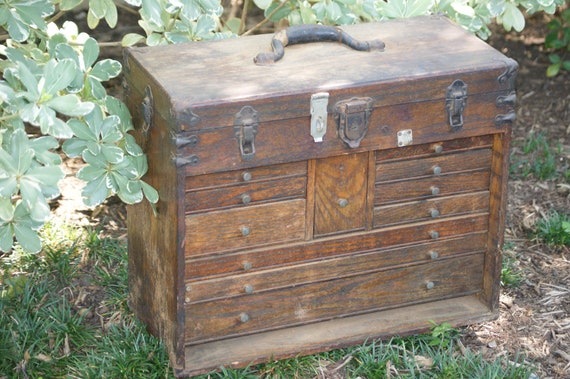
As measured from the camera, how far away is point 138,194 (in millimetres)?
3697

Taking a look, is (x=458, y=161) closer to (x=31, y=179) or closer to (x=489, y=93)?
(x=489, y=93)

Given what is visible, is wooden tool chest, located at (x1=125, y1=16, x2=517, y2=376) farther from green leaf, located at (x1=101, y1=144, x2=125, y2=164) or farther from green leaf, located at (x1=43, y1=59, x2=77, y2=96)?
green leaf, located at (x1=43, y1=59, x2=77, y2=96)

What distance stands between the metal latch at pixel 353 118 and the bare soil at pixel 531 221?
0.99 meters

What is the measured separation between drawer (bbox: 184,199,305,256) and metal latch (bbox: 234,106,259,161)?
23 cm

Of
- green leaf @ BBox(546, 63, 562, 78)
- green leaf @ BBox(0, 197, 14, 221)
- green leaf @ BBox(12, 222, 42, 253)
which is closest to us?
green leaf @ BBox(0, 197, 14, 221)

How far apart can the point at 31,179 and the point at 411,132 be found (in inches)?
54.2

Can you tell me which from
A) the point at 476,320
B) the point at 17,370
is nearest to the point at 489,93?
the point at 476,320

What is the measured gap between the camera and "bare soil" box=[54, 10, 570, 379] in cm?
422

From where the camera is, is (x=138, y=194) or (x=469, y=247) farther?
(x=469, y=247)

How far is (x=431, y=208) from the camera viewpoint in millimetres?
4098

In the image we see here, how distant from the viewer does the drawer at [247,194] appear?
369 cm

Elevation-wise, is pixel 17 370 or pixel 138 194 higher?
pixel 138 194

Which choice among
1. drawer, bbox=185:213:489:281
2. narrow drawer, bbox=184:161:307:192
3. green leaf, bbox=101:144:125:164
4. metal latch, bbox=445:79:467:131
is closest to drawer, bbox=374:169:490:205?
drawer, bbox=185:213:489:281

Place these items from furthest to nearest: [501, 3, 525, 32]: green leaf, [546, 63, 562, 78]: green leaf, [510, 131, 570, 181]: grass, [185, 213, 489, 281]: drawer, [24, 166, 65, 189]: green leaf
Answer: [546, 63, 562, 78]: green leaf, [510, 131, 570, 181]: grass, [501, 3, 525, 32]: green leaf, [185, 213, 489, 281]: drawer, [24, 166, 65, 189]: green leaf
